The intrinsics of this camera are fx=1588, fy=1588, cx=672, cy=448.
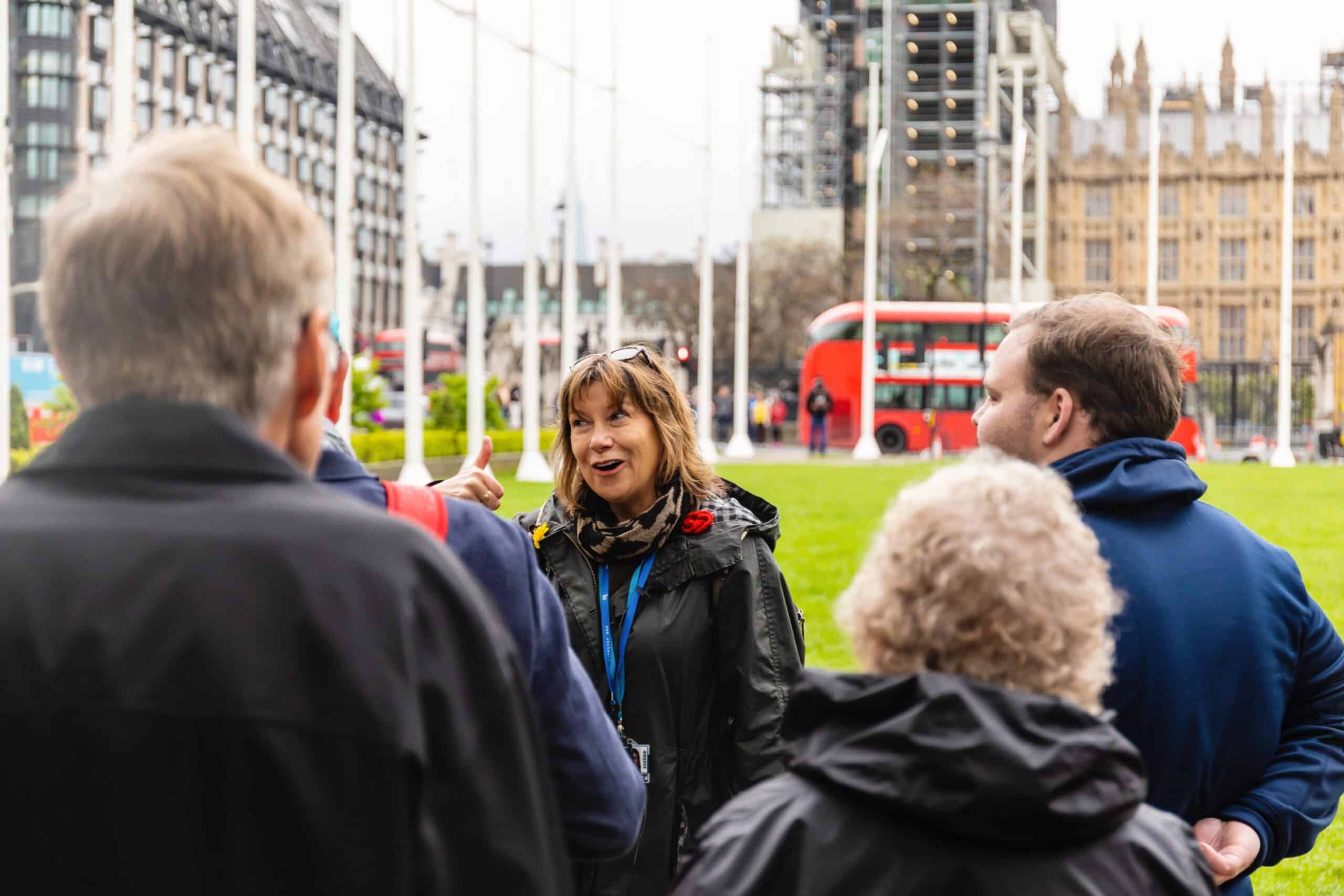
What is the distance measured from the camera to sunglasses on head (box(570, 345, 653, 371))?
398cm

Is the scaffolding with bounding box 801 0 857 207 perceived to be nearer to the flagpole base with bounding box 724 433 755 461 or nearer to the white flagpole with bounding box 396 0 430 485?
the flagpole base with bounding box 724 433 755 461

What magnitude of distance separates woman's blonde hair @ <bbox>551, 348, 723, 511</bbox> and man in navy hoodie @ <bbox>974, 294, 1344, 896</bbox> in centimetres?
111

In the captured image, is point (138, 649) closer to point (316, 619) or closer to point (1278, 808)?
point (316, 619)

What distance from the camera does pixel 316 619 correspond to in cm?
137

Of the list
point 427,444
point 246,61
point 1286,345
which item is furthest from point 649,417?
point 1286,345

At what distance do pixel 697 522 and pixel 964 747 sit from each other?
206cm

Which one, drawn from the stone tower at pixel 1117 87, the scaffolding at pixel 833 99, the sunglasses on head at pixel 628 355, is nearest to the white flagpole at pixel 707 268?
the sunglasses on head at pixel 628 355

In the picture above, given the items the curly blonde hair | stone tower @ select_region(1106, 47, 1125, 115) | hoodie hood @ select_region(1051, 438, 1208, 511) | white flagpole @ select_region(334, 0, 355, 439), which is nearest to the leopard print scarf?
hoodie hood @ select_region(1051, 438, 1208, 511)

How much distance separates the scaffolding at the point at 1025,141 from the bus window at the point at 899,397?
24.8 m

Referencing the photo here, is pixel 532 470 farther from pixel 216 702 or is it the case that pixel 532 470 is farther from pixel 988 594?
pixel 216 702

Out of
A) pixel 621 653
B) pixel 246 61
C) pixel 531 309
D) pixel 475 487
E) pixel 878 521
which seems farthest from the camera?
pixel 531 309

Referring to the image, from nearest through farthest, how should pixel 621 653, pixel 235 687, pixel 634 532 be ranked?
1. pixel 235 687
2. pixel 621 653
3. pixel 634 532

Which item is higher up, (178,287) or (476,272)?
(476,272)

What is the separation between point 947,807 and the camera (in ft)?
5.28
